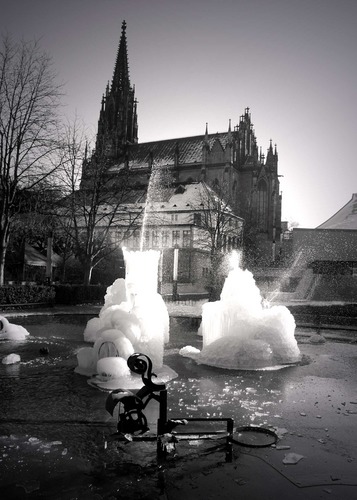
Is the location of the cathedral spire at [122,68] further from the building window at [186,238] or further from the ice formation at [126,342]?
the ice formation at [126,342]

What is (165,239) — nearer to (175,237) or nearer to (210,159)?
(175,237)

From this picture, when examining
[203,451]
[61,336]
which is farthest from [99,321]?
[203,451]

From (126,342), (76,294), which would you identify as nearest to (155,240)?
(76,294)

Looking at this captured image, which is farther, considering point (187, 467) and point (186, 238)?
point (186, 238)

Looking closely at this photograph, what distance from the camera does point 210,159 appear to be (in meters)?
79.7

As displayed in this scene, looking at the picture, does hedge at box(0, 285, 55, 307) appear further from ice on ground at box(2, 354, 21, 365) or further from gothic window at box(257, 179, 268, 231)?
gothic window at box(257, 179, 268, 231)

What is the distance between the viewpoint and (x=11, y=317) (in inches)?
763

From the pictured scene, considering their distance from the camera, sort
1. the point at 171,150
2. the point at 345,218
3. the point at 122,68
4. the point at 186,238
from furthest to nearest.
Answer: the point at 122,68
the point at 171,150
the point at 186,238
the point at 345,218

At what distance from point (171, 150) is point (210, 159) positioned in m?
11.3

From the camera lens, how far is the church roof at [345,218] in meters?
42.0

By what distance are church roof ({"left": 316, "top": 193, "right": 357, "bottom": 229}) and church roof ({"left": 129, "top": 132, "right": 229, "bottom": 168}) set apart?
39.6 meters

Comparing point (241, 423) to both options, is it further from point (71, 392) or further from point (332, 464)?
point (71, 392)

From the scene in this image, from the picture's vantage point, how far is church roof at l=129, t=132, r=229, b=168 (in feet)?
274

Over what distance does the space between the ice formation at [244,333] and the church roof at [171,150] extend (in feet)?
235
